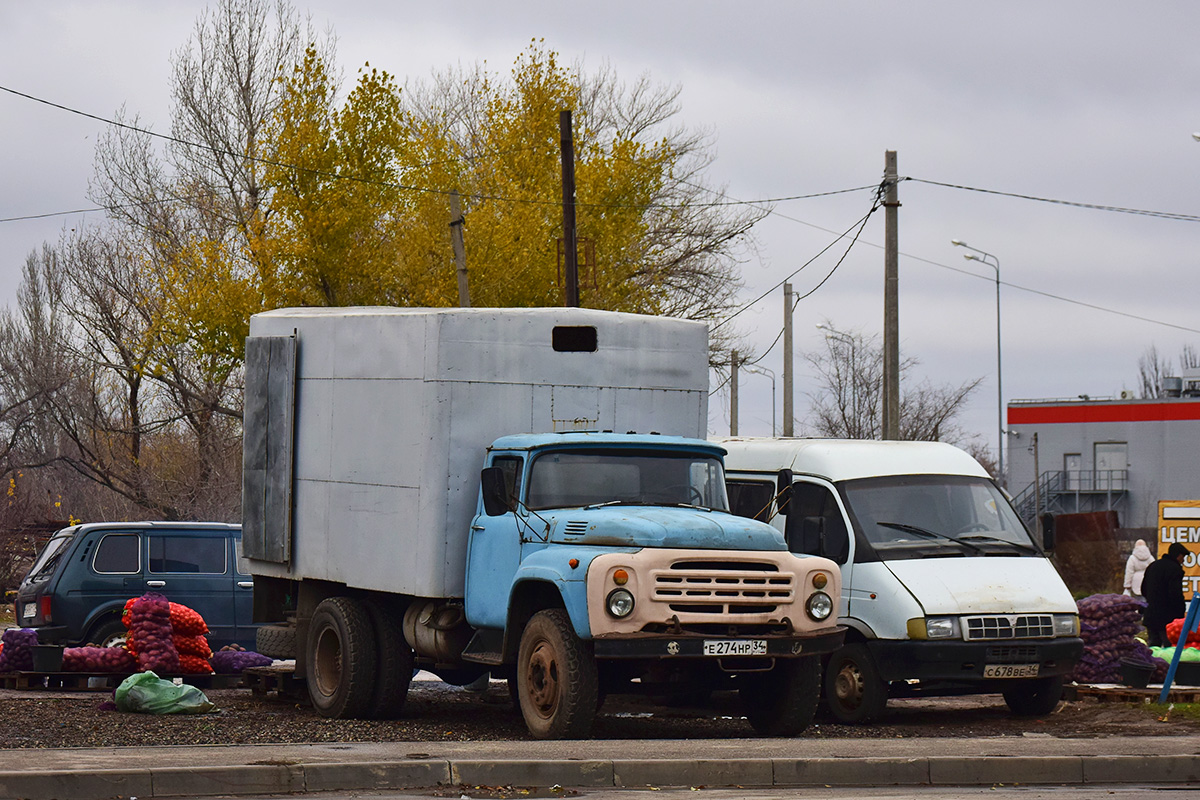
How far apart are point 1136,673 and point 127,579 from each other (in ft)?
35.1

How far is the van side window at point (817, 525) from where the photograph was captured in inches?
535

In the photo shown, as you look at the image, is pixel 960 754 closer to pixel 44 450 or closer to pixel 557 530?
pixel 557 530

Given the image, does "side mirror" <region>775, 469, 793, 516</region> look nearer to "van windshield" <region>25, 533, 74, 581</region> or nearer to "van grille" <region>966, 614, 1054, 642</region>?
"van grille" <region>966, 614, 1054, 642</region>

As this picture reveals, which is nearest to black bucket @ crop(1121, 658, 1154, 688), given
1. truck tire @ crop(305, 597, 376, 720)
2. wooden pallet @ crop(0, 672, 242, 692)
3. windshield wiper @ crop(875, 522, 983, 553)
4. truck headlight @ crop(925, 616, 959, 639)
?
windshield wiper @ crop(875, 522, 983, 553)

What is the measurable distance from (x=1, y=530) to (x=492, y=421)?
22.7 metres

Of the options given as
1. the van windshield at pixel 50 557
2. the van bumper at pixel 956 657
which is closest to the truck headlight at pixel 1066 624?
the van bumper at pixel 956 657

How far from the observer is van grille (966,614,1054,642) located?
1282 cm

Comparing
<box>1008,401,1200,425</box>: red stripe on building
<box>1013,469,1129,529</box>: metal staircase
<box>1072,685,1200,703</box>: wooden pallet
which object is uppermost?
<box>1008,401,1200,425</box>: red stripe on building

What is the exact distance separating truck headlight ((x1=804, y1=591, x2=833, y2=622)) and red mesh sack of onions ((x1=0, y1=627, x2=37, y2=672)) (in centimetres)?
854

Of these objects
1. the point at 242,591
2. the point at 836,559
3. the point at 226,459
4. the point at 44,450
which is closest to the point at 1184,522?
the point at 836,559

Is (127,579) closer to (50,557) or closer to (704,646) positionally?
(50,557)

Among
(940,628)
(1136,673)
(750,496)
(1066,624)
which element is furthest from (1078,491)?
(940,628)

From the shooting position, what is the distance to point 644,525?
11.0 metres

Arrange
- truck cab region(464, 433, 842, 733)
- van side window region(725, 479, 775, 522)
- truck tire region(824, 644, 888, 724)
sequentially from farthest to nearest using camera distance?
van side window region(725, 479, 775, 522)
truck tire region(824, 644, 888, 724)
truck cab region(464, 433, 842, 733)
